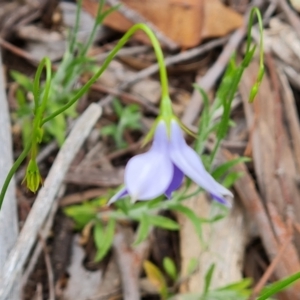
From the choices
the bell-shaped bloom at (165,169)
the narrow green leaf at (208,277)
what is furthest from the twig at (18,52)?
the bell-shaped bloom at (165,169)

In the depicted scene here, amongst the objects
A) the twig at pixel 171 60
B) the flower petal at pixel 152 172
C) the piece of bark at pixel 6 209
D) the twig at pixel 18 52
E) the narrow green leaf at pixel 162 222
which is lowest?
the narrow green leaf at pixel 162 222

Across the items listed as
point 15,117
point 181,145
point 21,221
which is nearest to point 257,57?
point 15,117

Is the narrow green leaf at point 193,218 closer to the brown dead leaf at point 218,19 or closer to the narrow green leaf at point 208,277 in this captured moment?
the narrow green leaf at point 208,277

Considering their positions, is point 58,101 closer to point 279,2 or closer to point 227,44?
point 227,44

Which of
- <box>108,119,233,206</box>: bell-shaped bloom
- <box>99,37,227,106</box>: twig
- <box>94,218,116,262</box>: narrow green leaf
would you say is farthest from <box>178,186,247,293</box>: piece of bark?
<box>108,119,233,206</box>: bell-shaped bloom

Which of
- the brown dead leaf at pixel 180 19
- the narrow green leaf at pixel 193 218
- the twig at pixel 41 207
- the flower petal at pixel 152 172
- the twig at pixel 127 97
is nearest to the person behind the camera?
the flower petal at pixel 152 172
